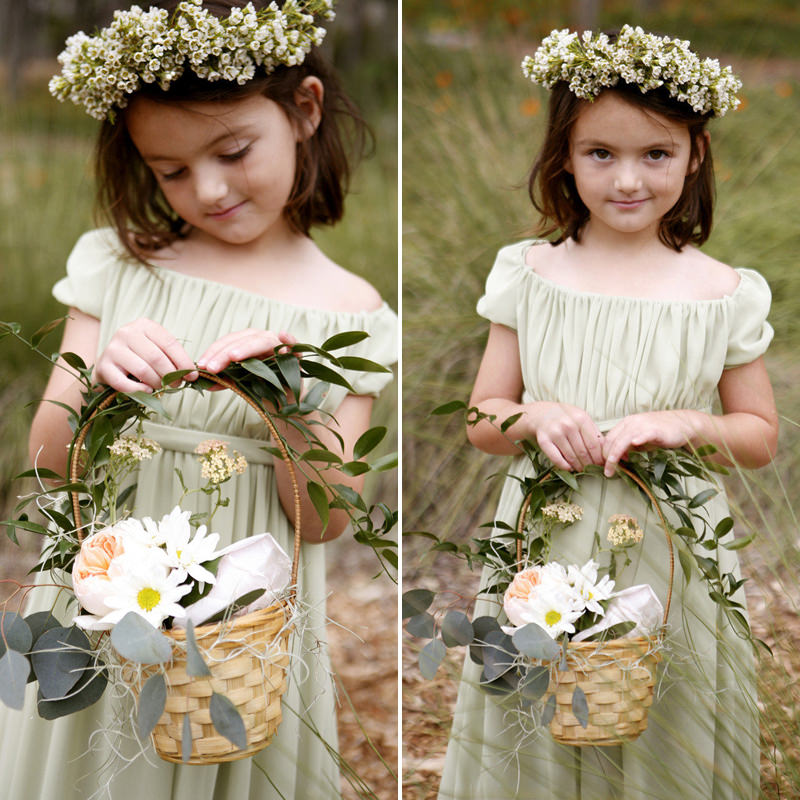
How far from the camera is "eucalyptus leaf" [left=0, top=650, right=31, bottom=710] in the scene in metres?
0.96

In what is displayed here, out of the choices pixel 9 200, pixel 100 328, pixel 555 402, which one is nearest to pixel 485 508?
pixel 555 402

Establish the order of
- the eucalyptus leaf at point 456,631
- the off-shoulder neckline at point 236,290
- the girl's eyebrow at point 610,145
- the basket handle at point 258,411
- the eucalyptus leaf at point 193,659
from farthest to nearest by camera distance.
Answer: the off-shoulder neckline at point 236,290
the girl's eyebrow at point 610,145
the eucalyptus leaf at point 456,631
the basket handle at point 258,411
the eucalyptus leaf at point 193,659

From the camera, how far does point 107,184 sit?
145 cm

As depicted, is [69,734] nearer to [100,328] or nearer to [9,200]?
[100,328]

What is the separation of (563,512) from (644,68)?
0.61m

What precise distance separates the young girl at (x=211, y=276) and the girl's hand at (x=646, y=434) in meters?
0.35

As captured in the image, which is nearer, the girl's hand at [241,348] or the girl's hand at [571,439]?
the girl's hand at [241,348]

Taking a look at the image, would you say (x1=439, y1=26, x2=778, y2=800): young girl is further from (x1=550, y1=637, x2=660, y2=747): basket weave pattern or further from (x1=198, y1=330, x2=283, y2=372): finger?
(x1=198, y1=330, x2=283, y2=372): finger

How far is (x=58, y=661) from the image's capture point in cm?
103

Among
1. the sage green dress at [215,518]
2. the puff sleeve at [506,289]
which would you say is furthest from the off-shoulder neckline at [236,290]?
the puff sleeve at [506,289]

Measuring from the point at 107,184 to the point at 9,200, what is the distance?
653 millimetres

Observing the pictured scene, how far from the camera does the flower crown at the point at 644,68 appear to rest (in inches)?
50.4

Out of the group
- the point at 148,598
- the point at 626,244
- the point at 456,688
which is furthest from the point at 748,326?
the point at 148,598

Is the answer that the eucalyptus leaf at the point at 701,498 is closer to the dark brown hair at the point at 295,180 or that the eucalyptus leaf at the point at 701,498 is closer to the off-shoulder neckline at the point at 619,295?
the off-shoulder neckline at the point at 619,295
